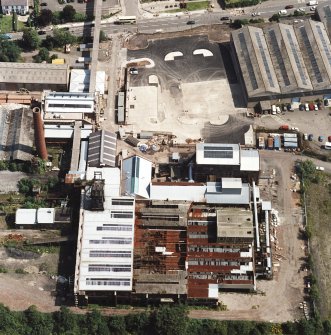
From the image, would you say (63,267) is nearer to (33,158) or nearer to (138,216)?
(138,216)

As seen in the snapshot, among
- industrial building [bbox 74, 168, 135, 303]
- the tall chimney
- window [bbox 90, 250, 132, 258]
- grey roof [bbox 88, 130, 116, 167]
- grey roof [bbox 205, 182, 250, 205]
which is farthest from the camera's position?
grey roof [bbox 88, 130, 116, 167]

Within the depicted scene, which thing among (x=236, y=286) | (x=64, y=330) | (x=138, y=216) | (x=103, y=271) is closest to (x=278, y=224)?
(x=236, y=286)

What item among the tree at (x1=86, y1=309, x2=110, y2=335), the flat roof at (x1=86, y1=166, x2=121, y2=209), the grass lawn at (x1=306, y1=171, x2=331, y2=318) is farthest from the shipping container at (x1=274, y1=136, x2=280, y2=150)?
the tree at (x1=86, y1=309, x2=110, y2=335)

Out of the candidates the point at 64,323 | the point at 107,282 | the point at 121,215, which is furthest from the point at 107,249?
the point at 64,323

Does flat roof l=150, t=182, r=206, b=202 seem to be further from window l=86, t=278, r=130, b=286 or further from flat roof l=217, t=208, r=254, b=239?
window l=86, t=278, r=130, b=286

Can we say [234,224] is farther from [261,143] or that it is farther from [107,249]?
[261,143]

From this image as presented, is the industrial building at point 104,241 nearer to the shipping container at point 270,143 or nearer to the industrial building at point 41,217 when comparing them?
the industrial building at point 41,217
